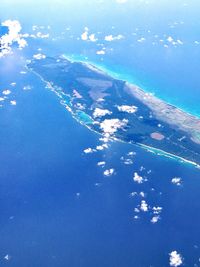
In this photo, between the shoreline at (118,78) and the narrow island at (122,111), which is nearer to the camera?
the narrow island at (122,111)

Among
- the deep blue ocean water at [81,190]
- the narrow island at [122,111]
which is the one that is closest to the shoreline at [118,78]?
the narrow island at [122,111]

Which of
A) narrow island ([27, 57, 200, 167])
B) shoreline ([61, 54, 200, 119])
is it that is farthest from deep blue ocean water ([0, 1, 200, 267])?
narrow island ([27, 57, 200, 167])

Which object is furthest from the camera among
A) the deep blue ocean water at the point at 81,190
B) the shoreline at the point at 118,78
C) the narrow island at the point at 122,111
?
the shoreline at the point at 118,78

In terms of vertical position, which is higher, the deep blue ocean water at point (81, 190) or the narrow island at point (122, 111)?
the narrow island at point (122, 111)

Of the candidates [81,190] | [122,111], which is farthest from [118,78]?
[81,190]

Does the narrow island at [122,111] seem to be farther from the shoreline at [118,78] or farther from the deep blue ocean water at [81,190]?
the deep blue ocean water at [81,190]

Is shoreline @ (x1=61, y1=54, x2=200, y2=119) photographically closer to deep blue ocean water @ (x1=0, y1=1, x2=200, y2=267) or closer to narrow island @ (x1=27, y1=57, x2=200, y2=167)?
narrow island @ (x1=27, y1=57, x2=200, y2=167)

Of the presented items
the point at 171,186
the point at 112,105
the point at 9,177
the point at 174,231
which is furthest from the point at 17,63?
the point at 174,231

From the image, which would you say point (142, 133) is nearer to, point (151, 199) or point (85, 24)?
point (151, 199)
